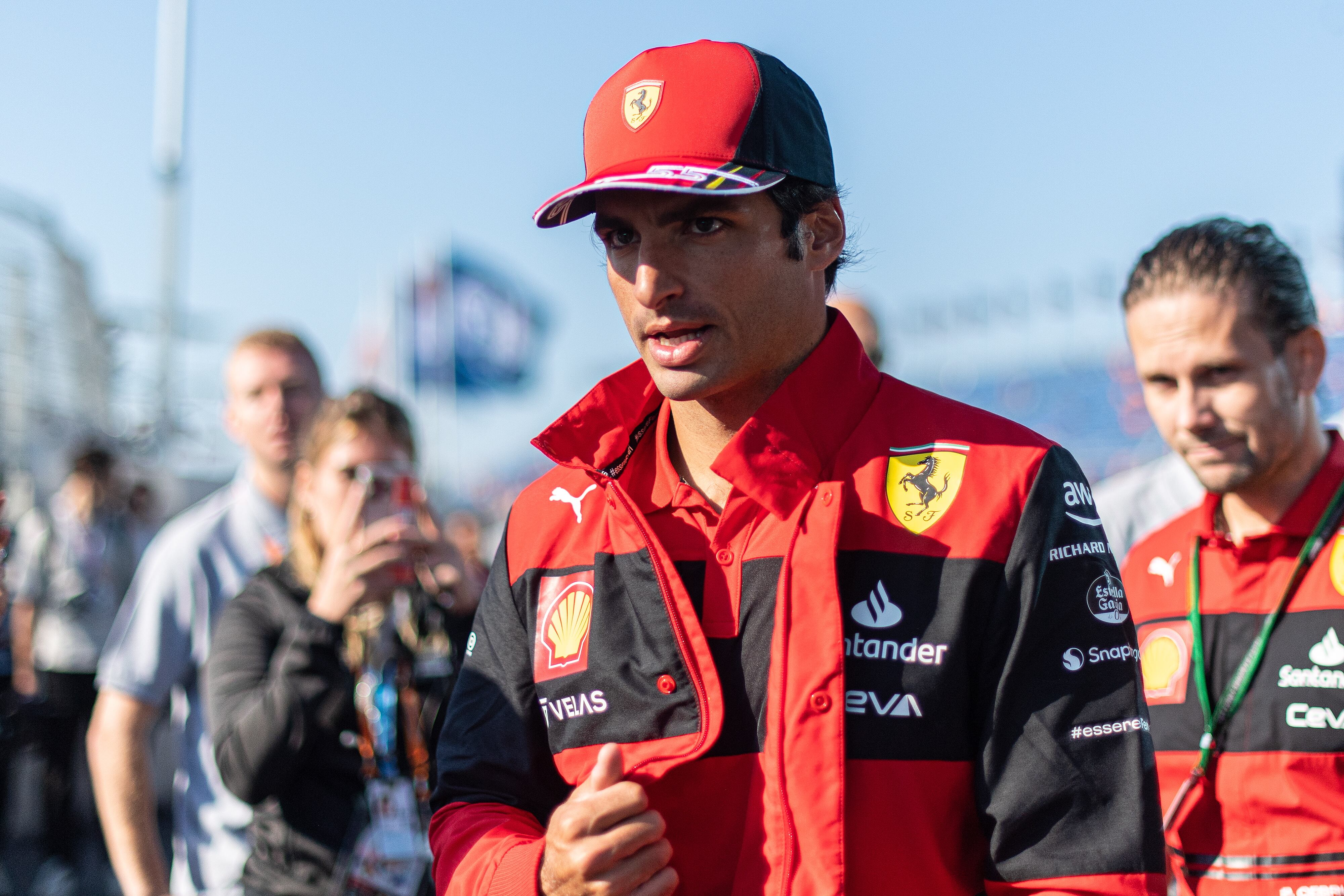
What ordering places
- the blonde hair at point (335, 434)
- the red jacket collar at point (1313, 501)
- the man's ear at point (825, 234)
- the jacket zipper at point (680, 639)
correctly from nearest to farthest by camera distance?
the jacket zipper at point (680, 639) < the man's ear at point (825, 234) < the red jacket collar at point (1313, 501) < the blonde hair at point (335, 434)

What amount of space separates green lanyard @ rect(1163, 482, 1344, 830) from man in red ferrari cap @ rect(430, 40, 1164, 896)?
2.85ft

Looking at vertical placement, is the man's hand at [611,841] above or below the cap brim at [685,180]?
below

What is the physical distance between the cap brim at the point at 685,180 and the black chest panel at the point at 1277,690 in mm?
1392

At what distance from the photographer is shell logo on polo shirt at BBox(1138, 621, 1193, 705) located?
2336 millimetres

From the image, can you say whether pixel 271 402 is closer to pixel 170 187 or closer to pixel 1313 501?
pixel 1313 501

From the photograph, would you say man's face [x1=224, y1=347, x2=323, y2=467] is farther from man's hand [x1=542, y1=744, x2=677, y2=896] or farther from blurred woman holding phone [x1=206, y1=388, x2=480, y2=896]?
man's hand [x1=542, y1=744, x2=677, y2=896]

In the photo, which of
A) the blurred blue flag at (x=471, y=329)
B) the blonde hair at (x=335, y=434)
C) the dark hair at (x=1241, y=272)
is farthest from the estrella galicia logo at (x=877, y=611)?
the blurred blue flag at (x=471, y=329)

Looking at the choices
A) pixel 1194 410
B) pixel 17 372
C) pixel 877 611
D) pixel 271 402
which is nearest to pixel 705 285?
pixel 877 611

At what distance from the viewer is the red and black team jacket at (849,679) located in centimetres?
145

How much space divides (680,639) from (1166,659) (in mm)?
1292

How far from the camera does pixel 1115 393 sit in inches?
1227

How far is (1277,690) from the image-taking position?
2.18 meters

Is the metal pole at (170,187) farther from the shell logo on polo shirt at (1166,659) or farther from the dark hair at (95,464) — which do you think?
the shell logo on polo shirt at (1166,659)

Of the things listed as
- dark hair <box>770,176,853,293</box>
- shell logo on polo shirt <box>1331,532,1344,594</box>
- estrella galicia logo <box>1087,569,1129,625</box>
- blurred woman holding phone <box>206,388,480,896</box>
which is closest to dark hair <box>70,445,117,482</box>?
blurred woman holding phone <box>206,388,480,896</box>
